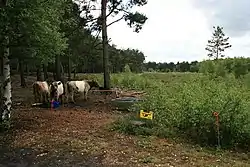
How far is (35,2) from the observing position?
36.5 feet

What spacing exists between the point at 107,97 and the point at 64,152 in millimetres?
10693

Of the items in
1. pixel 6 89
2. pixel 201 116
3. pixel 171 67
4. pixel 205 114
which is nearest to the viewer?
pixel 205 114

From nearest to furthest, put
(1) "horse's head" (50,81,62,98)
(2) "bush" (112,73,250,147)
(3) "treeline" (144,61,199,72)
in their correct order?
(2) "bush" (112,73,250,147)
(1) "horse's head" (50,81,62,98)
(3) "treeline" (144,61,199,72)

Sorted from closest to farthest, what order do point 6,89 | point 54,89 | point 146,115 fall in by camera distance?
point 146,115, point 6,89, point 54,89

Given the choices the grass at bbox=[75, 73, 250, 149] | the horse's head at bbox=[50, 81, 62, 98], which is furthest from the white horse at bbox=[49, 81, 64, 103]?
the grass at bbox=[75, 73, 250, 149]

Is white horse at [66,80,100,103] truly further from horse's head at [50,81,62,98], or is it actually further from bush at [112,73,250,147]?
bush at [112,73,250,147]

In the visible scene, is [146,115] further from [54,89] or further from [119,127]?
[54,89]

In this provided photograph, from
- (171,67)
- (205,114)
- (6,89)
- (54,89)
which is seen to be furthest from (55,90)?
(171,67)

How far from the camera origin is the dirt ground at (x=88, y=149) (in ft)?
27.6

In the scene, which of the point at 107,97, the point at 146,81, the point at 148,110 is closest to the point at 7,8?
the point at 148,110

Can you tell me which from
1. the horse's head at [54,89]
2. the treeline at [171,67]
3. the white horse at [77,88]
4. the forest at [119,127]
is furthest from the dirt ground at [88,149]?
the treeline at [171,67]

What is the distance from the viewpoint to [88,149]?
9.42 meters

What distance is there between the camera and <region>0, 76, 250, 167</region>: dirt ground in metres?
8.41

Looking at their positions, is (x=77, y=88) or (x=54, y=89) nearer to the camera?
(x=54, y=89)
